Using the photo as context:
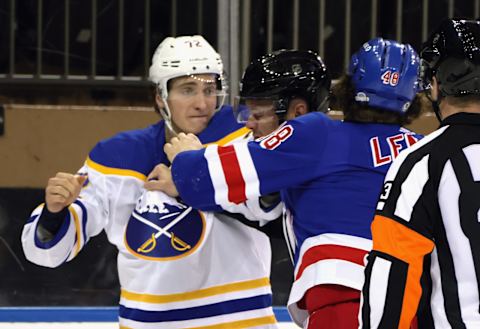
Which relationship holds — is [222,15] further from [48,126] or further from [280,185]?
[280,185]

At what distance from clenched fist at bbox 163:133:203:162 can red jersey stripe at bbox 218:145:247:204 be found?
0.36ft

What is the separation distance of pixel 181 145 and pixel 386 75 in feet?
1.38

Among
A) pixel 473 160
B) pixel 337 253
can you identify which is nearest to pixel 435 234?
pixel 473 160

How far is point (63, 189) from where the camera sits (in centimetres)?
236

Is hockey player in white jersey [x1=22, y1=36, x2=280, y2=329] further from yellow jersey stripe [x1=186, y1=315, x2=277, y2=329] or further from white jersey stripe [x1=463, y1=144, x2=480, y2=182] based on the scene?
white jersey stripe [x1=463, y1=144, x2=480, y2=182]

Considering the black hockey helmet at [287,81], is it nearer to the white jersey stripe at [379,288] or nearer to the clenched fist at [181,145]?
the clenched fist at [181,145]

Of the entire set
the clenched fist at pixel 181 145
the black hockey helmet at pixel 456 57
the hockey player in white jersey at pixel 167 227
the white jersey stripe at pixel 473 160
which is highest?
the black hockey helmet at pixel 456 57

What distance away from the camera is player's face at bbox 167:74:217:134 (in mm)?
2473

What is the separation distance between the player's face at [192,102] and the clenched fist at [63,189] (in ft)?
0.81

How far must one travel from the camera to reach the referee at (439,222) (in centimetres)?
171

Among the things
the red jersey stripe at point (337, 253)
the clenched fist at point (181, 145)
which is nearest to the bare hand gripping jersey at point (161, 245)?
the clenched fist at point (181, 145)

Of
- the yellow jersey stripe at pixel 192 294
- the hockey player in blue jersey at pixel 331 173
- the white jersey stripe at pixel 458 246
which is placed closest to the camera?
the white jersey stripe at pixel 458 246

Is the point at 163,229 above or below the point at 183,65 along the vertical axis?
below

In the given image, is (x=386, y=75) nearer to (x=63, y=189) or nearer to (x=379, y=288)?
(x=379, y=288)
